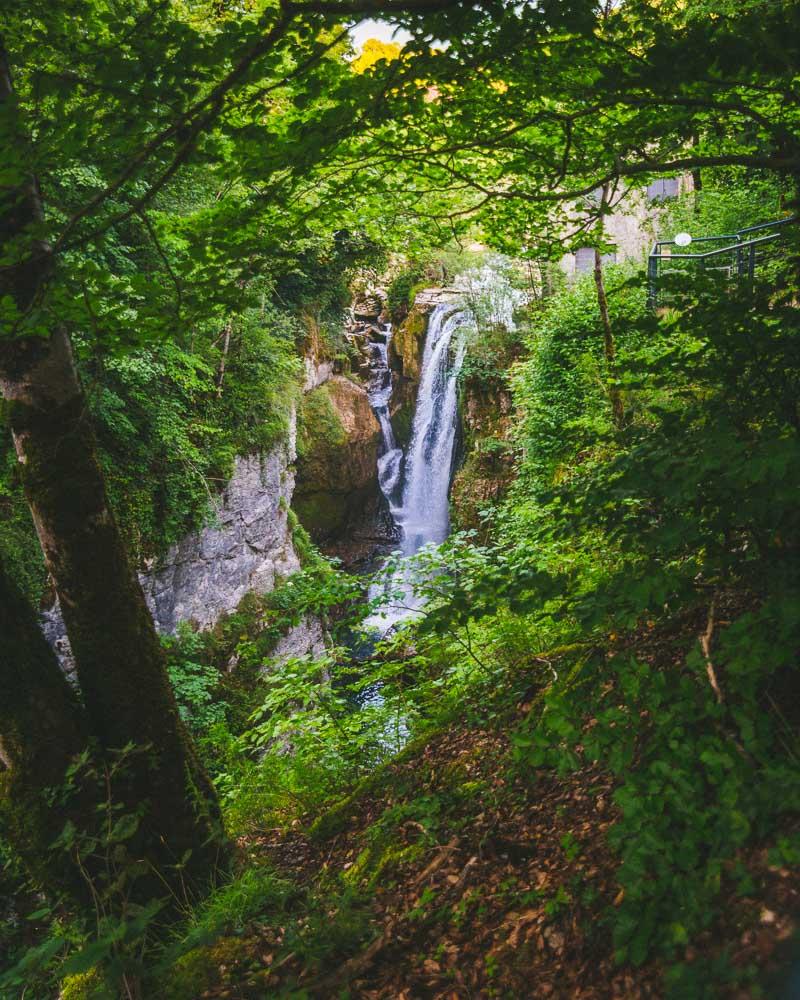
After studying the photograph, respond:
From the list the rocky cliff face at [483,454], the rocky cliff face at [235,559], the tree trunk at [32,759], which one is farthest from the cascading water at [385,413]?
the tree trunk at [32,759]

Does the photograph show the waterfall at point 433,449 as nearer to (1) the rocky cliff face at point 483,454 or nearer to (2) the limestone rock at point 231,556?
(1) the rocky cliff face at point 483,454

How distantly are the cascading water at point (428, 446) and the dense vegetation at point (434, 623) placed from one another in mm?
13279

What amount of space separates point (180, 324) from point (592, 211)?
8.30 ft

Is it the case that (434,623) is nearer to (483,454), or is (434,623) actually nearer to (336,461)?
(483,454)

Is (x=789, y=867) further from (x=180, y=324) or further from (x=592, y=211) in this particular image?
(x=592, y=211)

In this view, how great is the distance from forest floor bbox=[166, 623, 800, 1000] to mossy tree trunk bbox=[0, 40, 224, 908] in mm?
591

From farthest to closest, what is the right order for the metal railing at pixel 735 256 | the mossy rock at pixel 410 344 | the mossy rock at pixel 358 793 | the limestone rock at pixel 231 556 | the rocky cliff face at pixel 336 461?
the mossy rock at pixel 410 344 → the rocky cliff face at pixel 336 461 → the limestone rock at pixel 231 556 → the metal railing at pixel 735 256 → the mossy rock at pixel 358 793

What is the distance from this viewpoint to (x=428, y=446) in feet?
60.9

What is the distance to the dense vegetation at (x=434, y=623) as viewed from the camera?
5.54ft

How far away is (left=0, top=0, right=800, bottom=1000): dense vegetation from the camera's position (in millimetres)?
1688

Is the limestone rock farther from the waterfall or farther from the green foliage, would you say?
the waterfall

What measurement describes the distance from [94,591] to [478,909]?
91.3 inches

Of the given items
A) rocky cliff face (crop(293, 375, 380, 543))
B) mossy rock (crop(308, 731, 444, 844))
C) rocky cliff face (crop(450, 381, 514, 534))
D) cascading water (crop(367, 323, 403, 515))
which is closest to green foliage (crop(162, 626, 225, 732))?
mossy rock (crop(308, 731, 444, 844))

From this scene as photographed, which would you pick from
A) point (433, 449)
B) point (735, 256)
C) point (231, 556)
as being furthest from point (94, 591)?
point (433, 449)
